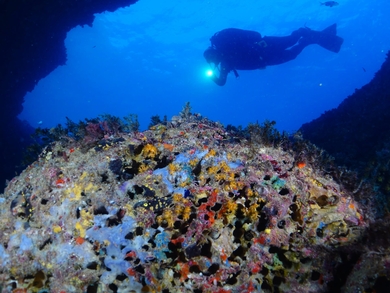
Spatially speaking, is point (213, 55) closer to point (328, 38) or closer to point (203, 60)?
point (328, 38)

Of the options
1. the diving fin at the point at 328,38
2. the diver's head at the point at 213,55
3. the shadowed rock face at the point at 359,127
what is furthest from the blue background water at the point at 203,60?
the diving fin at the point at 328,38

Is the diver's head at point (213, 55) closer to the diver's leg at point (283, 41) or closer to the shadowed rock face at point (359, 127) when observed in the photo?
the diver's leg at point (283, 41)

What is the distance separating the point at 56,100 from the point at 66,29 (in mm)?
134904

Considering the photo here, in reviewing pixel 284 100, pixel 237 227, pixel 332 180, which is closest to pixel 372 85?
pixel 332 180

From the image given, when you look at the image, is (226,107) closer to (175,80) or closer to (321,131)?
(175,80)

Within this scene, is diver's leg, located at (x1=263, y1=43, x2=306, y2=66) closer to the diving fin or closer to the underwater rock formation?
the diving fin

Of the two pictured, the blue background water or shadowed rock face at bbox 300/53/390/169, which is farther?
the blue background water

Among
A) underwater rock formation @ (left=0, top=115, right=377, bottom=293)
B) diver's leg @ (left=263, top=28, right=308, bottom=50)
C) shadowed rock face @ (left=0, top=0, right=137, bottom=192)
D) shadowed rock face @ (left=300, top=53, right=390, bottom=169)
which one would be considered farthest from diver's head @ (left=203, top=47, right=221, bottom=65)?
underwater rock formation @ (left=0, top=115, right=377, bottom=293)

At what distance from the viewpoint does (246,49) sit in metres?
15.3

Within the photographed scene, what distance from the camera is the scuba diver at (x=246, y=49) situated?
15.0 meters

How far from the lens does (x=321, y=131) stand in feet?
41.2

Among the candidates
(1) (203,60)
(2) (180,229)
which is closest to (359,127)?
(2) (180,229)

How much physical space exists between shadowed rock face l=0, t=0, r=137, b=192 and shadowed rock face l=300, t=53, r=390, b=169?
A: 577 inches

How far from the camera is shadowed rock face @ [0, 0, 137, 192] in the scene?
11672 mm
